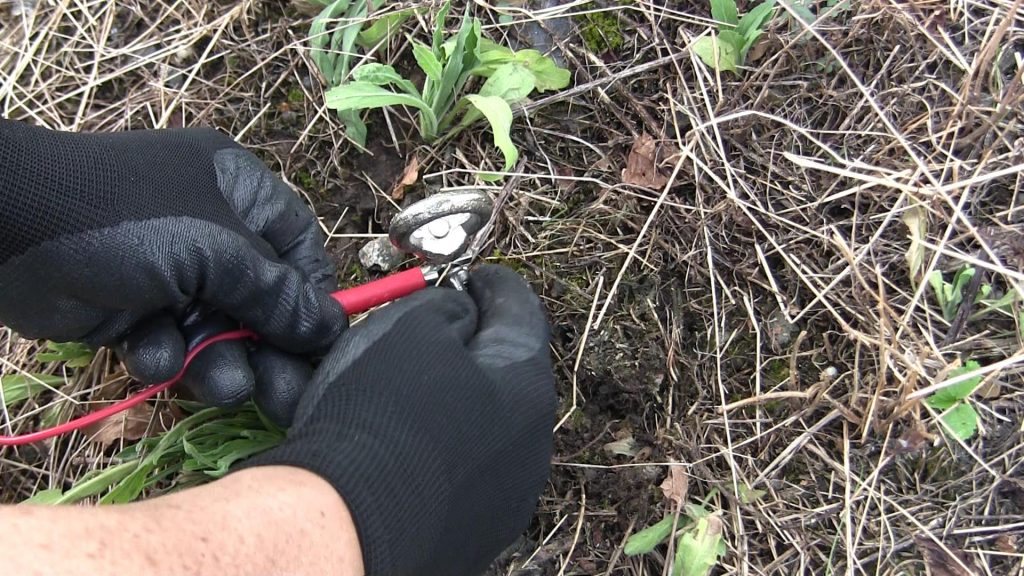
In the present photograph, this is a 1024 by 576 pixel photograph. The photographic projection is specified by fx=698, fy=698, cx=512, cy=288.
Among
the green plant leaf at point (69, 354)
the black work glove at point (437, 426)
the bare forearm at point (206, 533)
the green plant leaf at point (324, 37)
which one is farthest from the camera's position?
the green plant leaf at point (324, 37)

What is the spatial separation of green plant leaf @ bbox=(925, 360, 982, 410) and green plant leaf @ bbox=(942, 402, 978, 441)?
0.01 metres

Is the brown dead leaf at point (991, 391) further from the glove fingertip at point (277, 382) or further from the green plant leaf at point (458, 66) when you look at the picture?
the glove fingertip at point (277, 382)

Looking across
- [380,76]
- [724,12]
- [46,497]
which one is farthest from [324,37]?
[46,497]

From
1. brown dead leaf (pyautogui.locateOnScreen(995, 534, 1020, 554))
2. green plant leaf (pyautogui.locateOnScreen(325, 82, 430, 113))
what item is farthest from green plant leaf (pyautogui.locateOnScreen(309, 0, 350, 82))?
brown dead leaf (pyautogui.locateOnScreen(995, 534, 1020, 554))

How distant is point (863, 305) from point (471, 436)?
0.81 metres

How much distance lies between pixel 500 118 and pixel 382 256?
43 cm

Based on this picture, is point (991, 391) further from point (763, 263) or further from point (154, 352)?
point (154, 352)

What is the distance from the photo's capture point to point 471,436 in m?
1.25

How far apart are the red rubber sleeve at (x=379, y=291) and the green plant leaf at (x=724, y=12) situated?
843mm

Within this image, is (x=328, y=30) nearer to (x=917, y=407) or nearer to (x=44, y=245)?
(x=44, y=245)

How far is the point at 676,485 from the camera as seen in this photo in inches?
55.0

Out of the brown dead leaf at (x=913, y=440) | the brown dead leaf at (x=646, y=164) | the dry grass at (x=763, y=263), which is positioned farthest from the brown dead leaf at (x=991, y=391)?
the brown dead leaf at (x=646, y=164)

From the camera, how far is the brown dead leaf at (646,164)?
1.52 meters

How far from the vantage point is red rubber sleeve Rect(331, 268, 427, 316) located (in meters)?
1.38
